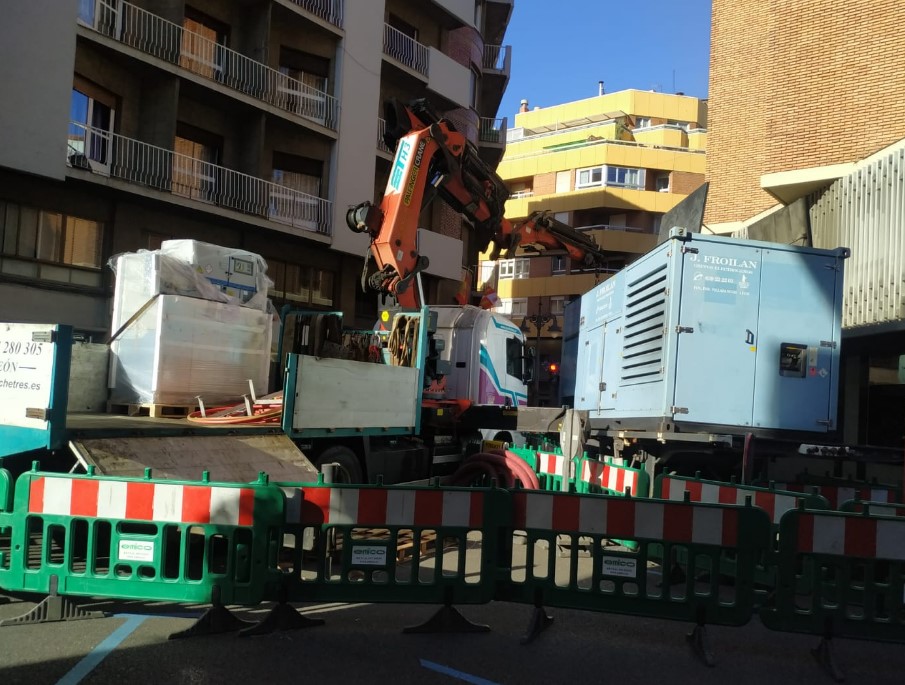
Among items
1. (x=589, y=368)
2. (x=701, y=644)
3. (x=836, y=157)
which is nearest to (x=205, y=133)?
(x=589, y=368)

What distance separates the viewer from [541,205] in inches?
1820

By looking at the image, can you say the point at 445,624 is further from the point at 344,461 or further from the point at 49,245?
the point at 49,245

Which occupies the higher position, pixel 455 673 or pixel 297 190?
pixel 297 190

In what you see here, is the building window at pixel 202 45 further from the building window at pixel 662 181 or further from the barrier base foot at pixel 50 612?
the building window at pixel 662 181

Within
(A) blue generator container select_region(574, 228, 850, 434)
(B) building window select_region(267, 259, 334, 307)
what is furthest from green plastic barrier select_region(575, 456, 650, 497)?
(B) building window select_region(267, 259, 334, 307)

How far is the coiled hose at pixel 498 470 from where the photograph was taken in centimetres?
979

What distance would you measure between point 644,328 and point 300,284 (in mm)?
13675

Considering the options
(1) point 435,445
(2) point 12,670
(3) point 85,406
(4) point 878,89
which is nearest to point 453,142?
(1) point 435,445

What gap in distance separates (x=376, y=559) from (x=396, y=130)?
9.38 meters

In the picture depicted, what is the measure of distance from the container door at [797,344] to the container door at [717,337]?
142mm

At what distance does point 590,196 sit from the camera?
4481 cm

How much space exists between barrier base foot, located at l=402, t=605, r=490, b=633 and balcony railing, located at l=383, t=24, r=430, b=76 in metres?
21.8

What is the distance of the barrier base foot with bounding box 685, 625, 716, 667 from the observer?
4996 millimetres

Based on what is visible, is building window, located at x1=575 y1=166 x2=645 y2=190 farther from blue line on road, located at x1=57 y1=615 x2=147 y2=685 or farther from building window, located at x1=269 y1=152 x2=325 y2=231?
blue line on road, located at x1=57 y1=615 x2=147 y2=685
